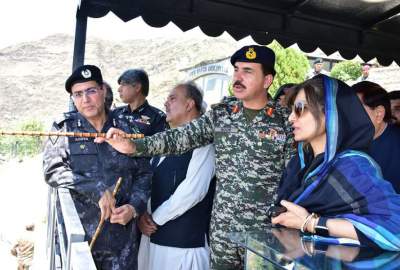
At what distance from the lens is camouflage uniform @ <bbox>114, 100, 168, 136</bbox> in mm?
4043

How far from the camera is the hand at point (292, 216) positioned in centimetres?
147

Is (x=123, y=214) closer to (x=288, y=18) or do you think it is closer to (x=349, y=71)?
(x=288, y=18)

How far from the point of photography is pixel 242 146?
7.90 ft

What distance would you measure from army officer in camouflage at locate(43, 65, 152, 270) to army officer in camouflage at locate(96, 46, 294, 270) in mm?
335

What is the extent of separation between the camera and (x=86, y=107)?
8.21 ft

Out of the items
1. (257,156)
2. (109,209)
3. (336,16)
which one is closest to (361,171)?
(257,156)

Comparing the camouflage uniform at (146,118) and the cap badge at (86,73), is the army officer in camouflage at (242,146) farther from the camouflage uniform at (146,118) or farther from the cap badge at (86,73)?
the camouflage uniform at (146,118)

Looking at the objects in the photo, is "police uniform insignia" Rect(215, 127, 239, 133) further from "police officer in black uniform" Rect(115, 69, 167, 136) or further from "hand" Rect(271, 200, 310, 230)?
"police officer in black uniform" Rect(115, 69, 167, 136)

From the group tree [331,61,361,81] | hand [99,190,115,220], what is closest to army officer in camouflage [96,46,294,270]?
hand [99,190,115,220]

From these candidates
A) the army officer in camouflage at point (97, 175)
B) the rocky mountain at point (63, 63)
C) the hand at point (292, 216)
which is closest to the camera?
the hand at point (292, 216)

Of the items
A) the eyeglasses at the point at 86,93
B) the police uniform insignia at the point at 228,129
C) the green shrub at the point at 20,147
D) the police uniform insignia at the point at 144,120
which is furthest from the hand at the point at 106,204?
the green shrub at the point at 20,147

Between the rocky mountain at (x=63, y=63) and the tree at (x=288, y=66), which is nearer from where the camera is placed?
the tree at (x=288, y=66)

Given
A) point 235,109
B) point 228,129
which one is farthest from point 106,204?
point 235,109

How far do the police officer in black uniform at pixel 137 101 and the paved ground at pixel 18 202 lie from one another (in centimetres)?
183
